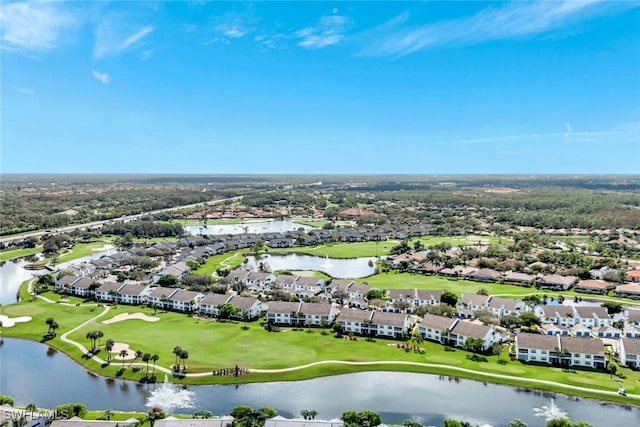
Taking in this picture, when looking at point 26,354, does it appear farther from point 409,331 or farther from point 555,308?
point 555,308

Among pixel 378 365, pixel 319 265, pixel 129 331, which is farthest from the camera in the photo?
pixel 319 265

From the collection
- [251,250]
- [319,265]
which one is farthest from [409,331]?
[251,250]

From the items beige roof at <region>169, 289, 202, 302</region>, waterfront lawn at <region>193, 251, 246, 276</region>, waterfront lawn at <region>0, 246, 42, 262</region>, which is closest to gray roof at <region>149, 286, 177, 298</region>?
beige roof at <region>169, 289, 202, 302</region>

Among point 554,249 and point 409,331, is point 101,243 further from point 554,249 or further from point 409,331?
point 554,249

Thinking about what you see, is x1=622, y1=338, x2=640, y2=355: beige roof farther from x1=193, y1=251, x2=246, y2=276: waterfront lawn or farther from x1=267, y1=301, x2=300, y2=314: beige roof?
x1=193, y1=251, x2=246, y2=276: waterfront lawn

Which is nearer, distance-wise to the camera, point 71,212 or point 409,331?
point 409,331

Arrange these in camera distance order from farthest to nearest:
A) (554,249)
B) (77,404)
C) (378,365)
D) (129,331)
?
(554,249) < (129,331) < (378,365) < (77,404)
